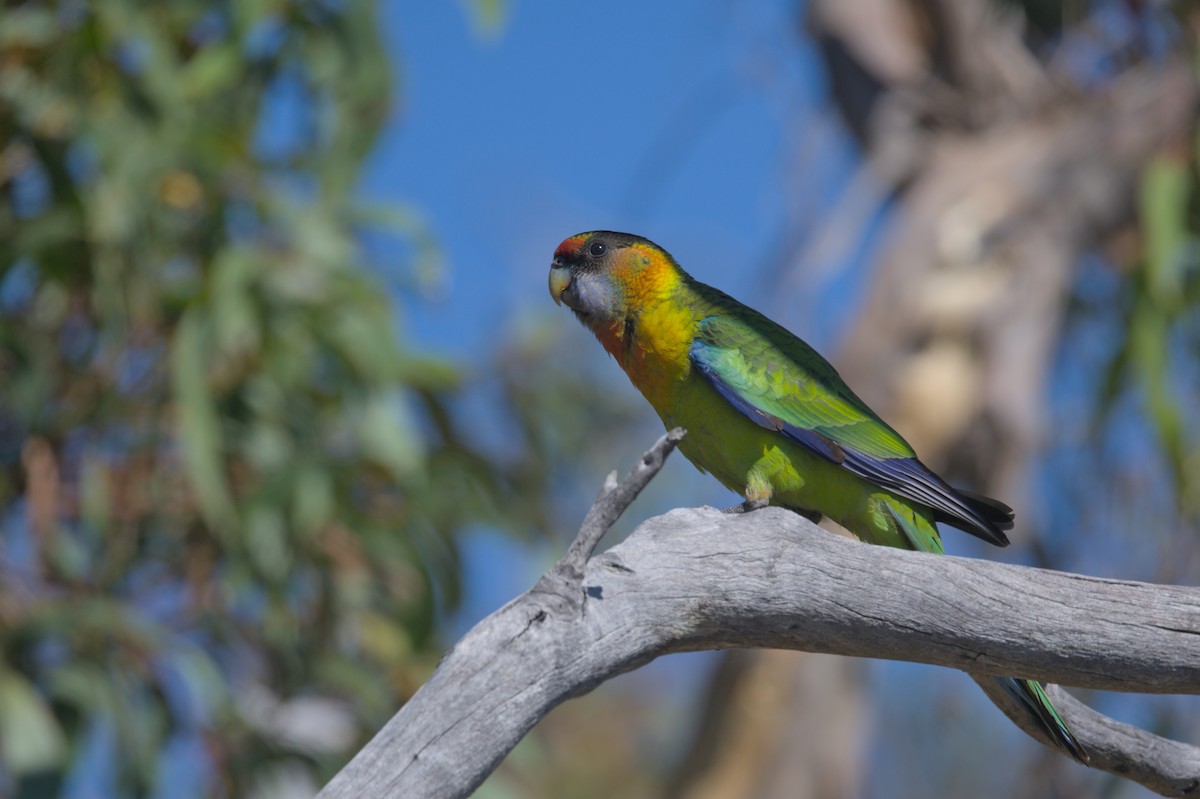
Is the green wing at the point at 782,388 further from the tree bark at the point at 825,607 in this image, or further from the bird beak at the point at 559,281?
the tree bark at the point at 825,607

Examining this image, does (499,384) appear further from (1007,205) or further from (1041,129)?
(1041,129)

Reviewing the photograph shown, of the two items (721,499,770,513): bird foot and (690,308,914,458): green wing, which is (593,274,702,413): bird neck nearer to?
(690,308,914,458): green wing

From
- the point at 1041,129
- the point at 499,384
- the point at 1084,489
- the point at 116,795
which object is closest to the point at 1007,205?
the point at 1041,129

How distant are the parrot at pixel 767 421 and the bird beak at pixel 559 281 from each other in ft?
0.38

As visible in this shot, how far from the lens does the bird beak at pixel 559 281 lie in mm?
3877

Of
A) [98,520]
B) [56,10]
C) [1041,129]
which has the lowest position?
[98,520]

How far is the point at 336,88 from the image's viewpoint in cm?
610

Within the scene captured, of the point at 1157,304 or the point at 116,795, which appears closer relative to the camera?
the point at 116,795

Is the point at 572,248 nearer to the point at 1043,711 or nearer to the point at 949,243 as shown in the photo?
the point at 1043,711

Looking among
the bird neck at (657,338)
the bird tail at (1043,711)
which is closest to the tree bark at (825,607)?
the bird tail at (1043,711)

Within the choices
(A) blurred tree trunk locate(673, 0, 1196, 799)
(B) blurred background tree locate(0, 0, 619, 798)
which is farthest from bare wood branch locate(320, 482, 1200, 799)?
Answer: (A) blurred tree trunk locate(673, 0, 1196, 799)

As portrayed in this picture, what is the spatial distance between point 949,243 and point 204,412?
164 inches

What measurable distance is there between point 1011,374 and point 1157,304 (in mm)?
804

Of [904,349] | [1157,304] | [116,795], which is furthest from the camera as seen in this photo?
[904,349]
